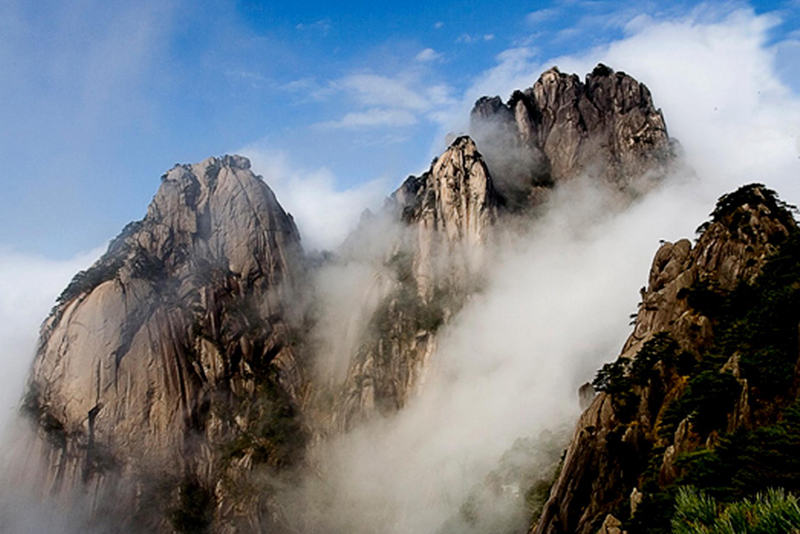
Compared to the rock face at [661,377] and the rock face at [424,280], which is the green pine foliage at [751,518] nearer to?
the rock face at [661,377]

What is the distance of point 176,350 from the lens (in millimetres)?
106438

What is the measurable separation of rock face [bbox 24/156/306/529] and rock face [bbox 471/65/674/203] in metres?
48.9

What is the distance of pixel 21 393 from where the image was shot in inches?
3999

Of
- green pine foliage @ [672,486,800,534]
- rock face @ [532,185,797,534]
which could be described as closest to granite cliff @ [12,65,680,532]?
rock face @ [532,185,797,534]

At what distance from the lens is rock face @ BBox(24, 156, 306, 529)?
96.6 metres

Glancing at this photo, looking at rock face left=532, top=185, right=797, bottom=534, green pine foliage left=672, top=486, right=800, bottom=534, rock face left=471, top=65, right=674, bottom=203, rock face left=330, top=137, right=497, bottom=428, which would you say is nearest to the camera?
green pine foliage left=672, top=486, right=800, bottom=534

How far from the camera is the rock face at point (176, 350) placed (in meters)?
96.6

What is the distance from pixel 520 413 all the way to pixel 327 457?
33501 millimetres

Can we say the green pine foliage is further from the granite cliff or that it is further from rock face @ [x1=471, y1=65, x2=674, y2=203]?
rock face @ [x1=471, y1=65, x2=674, y2=203]

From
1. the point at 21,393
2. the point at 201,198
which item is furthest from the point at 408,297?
the point at 21,393

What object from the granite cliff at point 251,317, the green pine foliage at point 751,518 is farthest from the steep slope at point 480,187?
the green pine foliage at point 751,518

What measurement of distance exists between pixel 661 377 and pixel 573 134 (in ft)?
320

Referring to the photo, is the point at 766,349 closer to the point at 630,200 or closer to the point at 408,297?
the point at 408,297

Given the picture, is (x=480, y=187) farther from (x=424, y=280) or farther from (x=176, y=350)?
(x=176, y=350)
